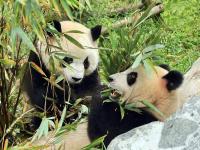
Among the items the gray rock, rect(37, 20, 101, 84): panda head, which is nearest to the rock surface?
the gray rock

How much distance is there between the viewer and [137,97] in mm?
3695

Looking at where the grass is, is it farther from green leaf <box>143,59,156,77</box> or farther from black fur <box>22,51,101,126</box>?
green leaf <box>143,59,156,77</box>

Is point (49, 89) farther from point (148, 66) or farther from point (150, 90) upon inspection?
point (148, 66)

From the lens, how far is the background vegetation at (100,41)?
2.94 m

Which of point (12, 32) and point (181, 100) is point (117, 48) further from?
point (12, 32)

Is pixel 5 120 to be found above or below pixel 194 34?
above

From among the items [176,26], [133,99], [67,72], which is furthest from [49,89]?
[176,26]

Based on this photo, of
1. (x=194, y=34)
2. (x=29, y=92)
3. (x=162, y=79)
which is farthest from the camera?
(x=194, y=34)

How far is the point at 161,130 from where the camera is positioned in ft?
10.6

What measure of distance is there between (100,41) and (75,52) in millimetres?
730

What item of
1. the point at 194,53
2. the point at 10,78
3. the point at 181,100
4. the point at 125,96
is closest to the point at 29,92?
the point at 10,78

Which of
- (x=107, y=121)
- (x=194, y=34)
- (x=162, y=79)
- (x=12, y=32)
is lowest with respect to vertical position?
(x=194, y=34)

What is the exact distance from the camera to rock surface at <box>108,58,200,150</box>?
119 inches

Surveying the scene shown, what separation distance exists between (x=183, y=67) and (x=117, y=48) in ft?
4.44
